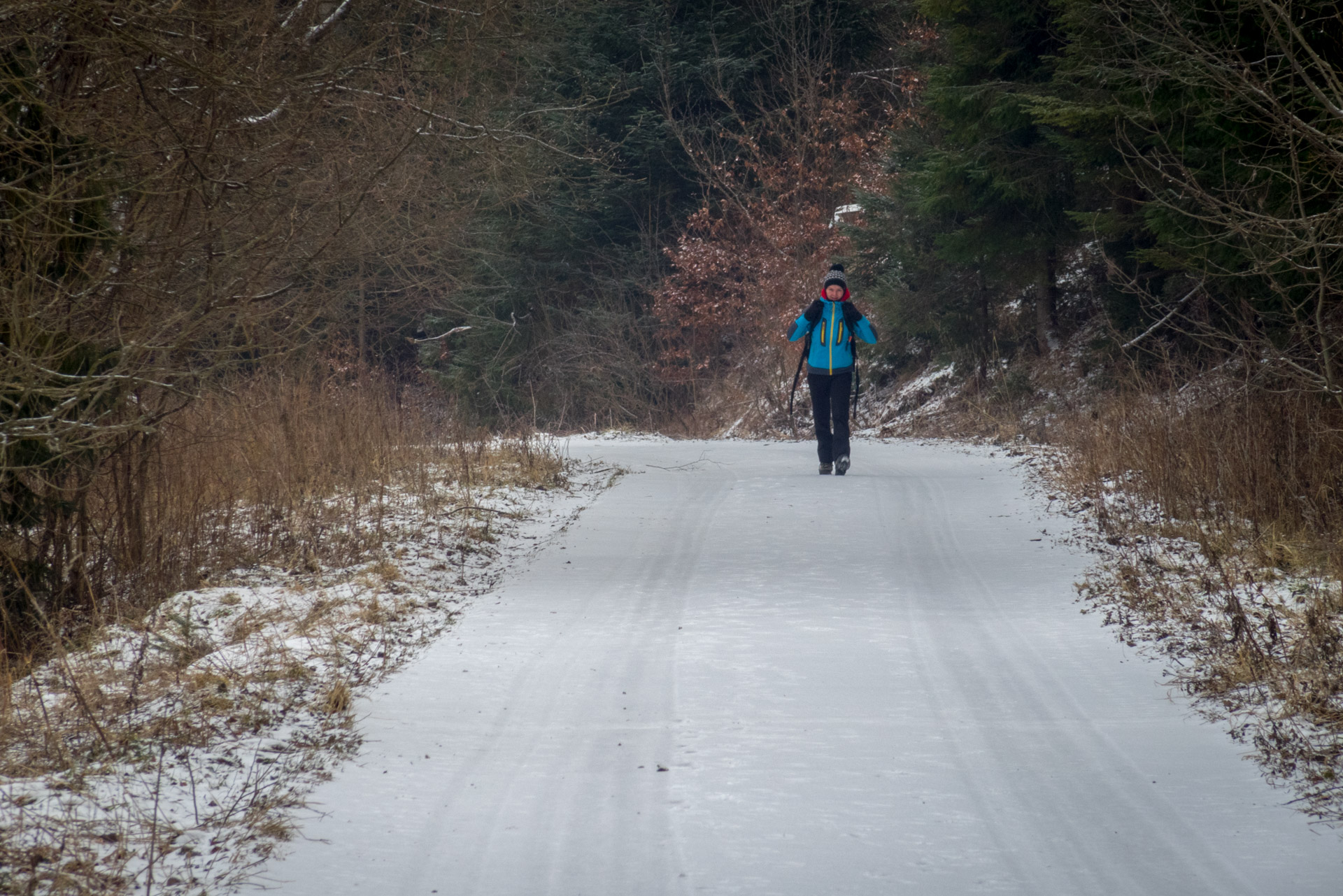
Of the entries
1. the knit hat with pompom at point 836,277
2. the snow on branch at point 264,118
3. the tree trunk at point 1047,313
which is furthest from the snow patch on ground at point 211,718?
the tree trunk at point 1047,313

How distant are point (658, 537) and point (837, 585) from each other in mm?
2228

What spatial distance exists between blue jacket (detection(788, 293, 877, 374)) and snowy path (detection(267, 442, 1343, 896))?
4686 mm

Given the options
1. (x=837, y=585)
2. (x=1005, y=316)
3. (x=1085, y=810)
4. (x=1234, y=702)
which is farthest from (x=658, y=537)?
(x=1005, y=316)

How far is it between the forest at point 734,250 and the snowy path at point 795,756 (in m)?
0.70

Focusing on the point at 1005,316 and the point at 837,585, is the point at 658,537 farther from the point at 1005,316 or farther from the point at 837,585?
the point at 1005,316

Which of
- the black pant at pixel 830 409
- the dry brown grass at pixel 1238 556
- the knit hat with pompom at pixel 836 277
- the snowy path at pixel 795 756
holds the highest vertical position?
the knit hat with pompom at pixel 836 277

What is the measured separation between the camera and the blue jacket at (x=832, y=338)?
13062 millimetres

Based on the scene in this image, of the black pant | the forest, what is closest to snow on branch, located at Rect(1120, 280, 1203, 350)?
the forest

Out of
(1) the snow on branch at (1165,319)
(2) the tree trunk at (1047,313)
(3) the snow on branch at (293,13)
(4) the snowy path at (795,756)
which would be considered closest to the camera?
(4) the snowy path at (795,756)

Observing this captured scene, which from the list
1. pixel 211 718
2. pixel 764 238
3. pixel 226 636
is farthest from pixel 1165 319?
pixel 764 238

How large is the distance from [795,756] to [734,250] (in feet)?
80.8

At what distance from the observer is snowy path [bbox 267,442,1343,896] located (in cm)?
384

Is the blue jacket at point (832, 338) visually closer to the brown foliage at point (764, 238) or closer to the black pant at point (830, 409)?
the black pant at point (830, 409)

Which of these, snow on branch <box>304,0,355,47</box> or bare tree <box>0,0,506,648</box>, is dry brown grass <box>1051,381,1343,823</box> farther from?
snow on branch <box>304,0,355,47</box>
